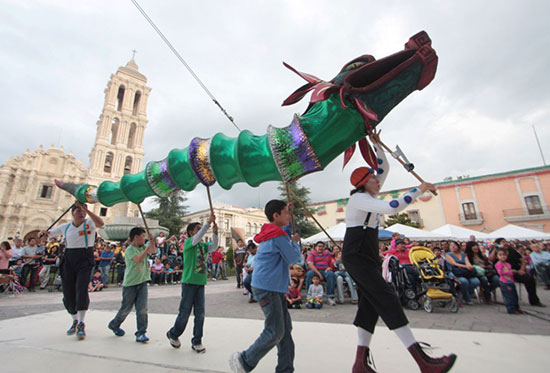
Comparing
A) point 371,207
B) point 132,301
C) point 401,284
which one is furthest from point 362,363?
point 401,284

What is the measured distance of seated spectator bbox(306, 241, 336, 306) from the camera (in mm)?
6547

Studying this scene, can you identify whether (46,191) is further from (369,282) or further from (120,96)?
(369,282)

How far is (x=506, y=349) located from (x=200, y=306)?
338cm

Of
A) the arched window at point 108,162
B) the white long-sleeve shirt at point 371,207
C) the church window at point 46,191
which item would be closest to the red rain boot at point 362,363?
the white long-sleeve shirt at point 371,207

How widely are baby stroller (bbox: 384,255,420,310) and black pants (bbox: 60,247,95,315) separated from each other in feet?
18.3

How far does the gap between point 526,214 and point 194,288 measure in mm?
33302

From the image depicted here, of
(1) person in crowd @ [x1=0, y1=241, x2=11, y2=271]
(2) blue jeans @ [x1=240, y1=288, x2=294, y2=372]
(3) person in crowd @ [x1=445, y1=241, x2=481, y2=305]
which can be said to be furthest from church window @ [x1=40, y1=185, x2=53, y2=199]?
(3) person in crowd @ [x1=445, y1=241, x2=481, y2=305]

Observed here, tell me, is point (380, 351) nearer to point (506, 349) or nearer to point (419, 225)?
point (506, 349)

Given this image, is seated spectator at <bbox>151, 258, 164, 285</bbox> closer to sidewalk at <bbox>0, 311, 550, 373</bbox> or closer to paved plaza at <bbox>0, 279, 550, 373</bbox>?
paved plaza at <bbox>0, 279, 550, 373</bbox>

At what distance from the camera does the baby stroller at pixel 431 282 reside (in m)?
5.16

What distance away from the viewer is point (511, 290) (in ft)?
16.3

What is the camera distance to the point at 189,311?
121 inches

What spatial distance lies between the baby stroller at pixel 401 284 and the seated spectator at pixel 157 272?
9.07 meters

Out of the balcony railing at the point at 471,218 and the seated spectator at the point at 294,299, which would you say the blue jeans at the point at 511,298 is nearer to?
the seated spectator at the point at 294,299
